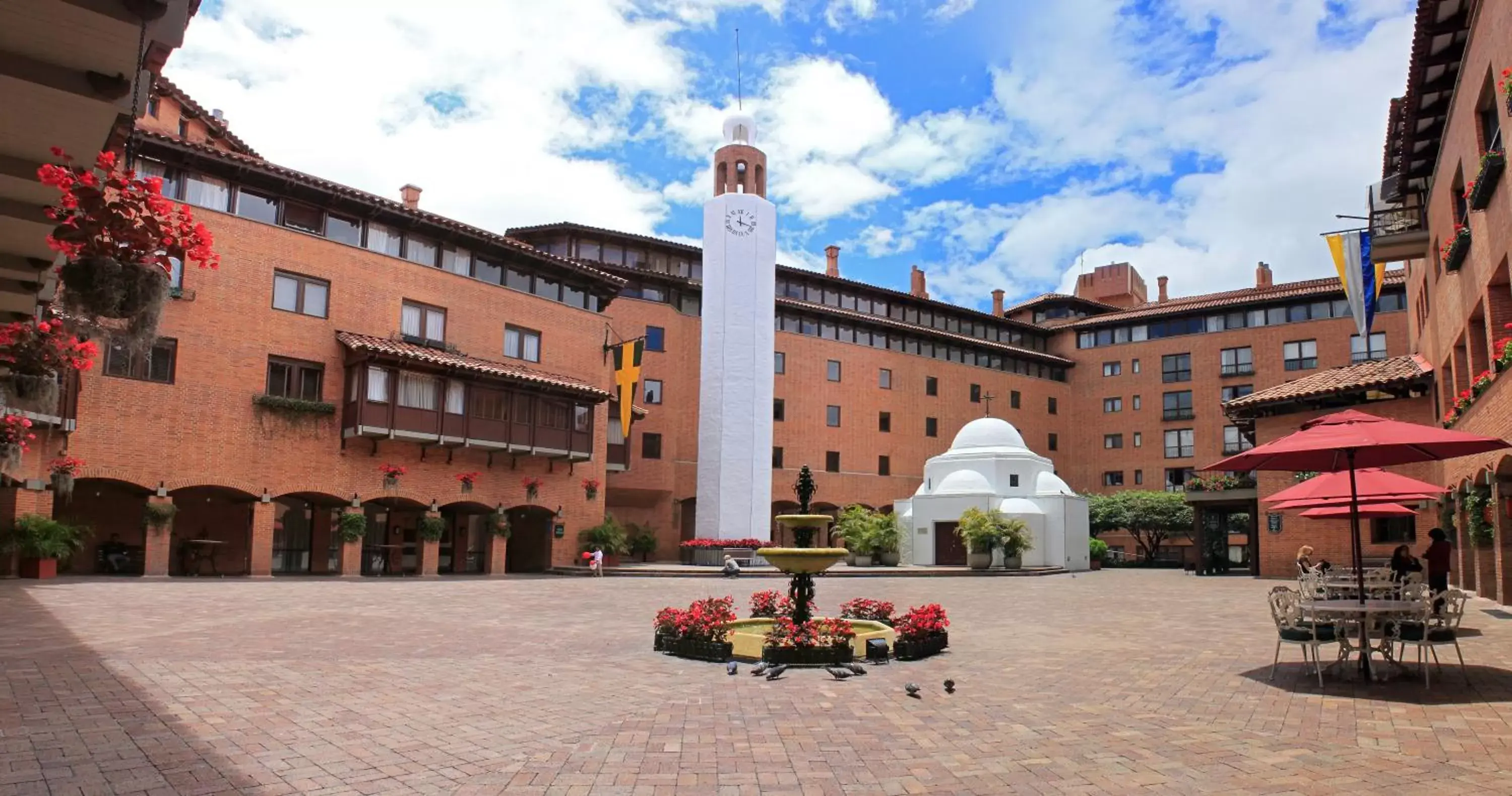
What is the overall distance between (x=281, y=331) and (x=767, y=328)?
68.1ft

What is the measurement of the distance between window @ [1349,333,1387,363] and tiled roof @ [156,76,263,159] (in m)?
51.7

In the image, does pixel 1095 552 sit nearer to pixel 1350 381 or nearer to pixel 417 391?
pixel 1350 381

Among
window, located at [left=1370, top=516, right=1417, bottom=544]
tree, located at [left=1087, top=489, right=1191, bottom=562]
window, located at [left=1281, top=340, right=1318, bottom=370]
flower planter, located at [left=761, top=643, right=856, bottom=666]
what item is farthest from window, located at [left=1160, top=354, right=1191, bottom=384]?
flower planter, located at [left=761, top=643, right=856, bottom=666]

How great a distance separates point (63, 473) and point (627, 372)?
18240 mm

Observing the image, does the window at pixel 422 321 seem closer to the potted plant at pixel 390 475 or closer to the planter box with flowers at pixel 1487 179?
the potted plant at pixel 390 475

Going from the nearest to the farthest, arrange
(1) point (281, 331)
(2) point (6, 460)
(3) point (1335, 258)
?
(2) point (6, 460) < (3) point (1335, 258) < (1) point (281, 331)

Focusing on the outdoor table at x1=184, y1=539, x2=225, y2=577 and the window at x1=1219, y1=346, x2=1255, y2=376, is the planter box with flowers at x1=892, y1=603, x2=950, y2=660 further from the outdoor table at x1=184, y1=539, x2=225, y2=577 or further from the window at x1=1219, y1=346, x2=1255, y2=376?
the window at x1=1219, y1=346, x2=1255, y2=376

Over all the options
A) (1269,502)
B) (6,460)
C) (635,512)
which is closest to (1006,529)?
(635,512)

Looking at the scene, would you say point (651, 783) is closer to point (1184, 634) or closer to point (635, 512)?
point (1184, 634)

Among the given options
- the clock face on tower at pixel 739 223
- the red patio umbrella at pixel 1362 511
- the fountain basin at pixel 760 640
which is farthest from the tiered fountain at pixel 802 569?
the clock face on tower at pixel 739 223

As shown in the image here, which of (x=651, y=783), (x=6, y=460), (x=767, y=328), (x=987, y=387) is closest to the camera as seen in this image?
(x=651, y=783)

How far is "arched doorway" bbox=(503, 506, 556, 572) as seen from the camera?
114ft

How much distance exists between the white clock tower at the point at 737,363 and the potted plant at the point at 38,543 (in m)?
24.2

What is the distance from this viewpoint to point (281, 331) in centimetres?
2748
